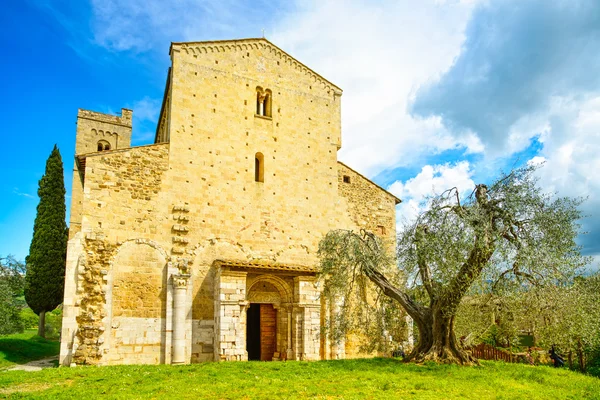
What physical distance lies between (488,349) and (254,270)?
33.9 feet

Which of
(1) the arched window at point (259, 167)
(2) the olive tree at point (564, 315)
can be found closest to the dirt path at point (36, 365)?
(1) the arched window at point (259, 167)

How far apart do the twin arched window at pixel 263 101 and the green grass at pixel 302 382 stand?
36.8 feet

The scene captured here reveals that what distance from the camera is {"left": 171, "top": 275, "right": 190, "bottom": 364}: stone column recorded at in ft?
53.3

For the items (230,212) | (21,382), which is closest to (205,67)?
(230,212)

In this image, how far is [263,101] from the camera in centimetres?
2103

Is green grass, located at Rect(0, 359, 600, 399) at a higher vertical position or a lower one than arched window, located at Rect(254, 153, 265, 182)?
lower

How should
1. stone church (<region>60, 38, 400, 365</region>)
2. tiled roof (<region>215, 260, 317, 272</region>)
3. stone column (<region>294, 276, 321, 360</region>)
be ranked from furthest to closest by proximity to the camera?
stone column (<region>294, 276, 321, 360</region>) < tiled roof (<region>215, 260, 317, 272</region>) < stone church (<region>60, 38, 400, 365</region>)

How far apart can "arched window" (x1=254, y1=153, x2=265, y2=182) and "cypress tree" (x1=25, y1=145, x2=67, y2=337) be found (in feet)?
41.9

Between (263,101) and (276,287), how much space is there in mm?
8541

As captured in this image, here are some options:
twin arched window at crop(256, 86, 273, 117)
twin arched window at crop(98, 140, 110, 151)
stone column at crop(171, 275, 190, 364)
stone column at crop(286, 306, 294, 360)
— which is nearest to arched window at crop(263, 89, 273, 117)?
twin arched window at crop(256, 86, 273, 117)

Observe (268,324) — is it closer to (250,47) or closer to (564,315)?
(564,315)

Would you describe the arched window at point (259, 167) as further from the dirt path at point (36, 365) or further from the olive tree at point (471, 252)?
the dirt path at point (36, 365)

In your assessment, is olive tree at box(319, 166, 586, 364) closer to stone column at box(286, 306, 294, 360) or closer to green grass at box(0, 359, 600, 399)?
green grass at box(0, 359, 600, 399)

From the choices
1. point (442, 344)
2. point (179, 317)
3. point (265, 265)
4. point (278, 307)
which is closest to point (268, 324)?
point (278, 307)
